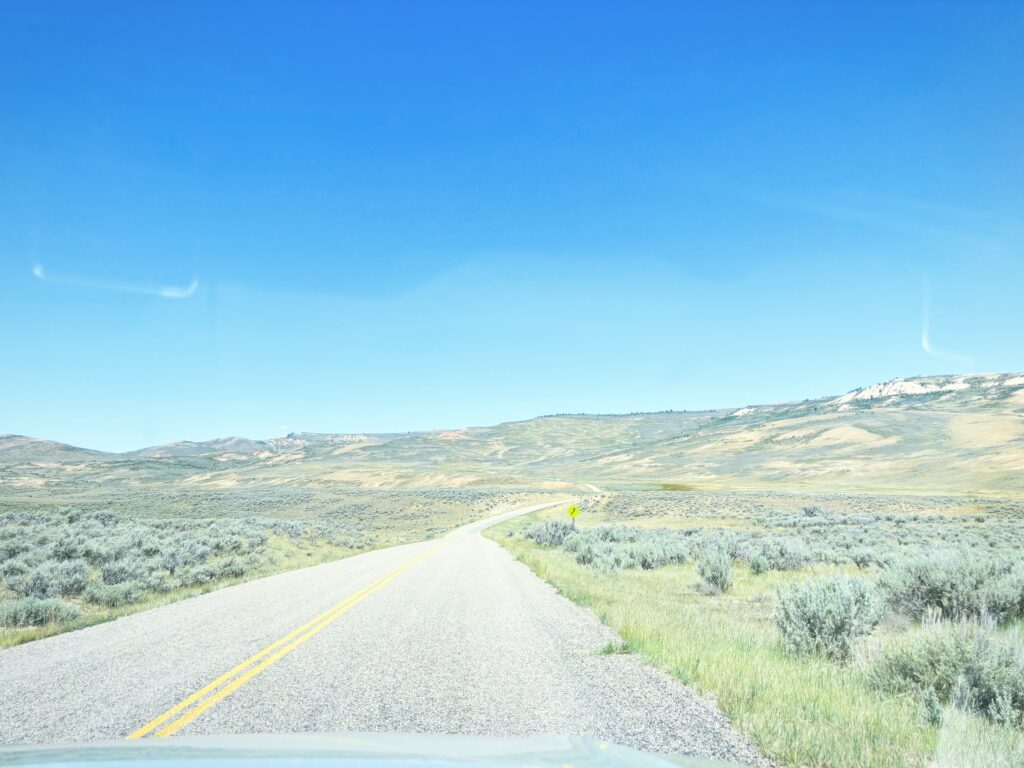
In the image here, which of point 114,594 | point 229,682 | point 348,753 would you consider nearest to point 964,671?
point 348,753

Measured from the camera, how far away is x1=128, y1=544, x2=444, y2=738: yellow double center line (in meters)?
5.54

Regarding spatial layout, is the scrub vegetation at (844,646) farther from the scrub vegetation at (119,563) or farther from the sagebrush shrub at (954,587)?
the scrub vegetation at (119,563)

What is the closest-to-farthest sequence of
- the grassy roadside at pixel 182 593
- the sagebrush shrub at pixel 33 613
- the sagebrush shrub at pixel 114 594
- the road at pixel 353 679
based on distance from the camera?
the road at pixel 353 679
the grassy roadside at pixel 182 593
the sagebrush shrub at pixel 33 613
the sagebrush shrub at pixel 114 594

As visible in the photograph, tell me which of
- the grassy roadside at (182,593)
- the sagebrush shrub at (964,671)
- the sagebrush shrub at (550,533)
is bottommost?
the sagebrush shrub at (550,533)

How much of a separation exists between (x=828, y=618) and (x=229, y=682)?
747 cm

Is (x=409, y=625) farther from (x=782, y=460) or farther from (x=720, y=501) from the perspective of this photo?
(x=782, y=460)

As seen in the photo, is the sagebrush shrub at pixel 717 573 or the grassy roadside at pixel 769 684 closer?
the grassy roadside at pixel 769 684

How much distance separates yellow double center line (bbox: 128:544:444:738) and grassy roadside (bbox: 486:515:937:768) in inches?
188

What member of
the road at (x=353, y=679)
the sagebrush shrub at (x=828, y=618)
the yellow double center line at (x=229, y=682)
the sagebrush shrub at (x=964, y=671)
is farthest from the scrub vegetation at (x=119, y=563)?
the sagebrush shrub at (x=964, y=671)

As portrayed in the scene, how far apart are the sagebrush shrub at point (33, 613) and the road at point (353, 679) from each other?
47.0 inches

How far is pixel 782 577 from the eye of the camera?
16469 millimetres

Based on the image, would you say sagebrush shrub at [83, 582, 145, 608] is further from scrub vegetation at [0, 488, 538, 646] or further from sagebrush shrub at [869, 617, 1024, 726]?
sagebrush shrub at [869, 617, 1024, 726]

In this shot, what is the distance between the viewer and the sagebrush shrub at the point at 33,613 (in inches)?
446

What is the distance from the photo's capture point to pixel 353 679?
7090 millimetres
